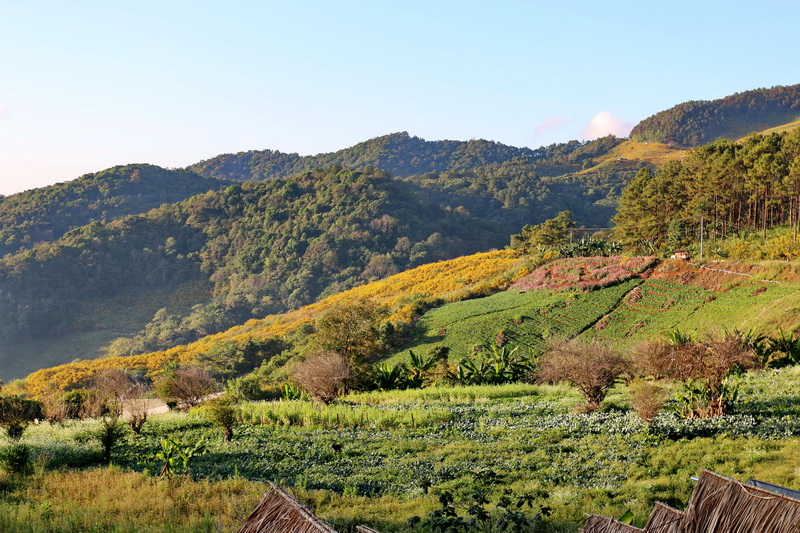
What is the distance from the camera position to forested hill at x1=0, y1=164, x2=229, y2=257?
127750 millimetres

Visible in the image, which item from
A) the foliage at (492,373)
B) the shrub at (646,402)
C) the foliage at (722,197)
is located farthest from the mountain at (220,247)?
the shrub at (646,402)

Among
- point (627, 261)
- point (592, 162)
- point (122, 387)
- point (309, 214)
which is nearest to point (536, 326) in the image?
point (627, 261)

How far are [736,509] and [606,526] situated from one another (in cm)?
101

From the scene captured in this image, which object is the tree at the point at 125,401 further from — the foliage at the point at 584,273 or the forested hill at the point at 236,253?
the forested hill at the point at 236,253

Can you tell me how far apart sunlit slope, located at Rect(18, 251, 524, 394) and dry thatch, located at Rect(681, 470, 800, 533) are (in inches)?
1564

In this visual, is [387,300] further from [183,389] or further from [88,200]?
[88,200]

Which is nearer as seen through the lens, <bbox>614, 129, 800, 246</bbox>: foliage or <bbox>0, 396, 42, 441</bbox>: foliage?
<bbox>0, 396, 42, 441</bbox>: foliage

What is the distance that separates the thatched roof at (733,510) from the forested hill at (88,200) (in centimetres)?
13906

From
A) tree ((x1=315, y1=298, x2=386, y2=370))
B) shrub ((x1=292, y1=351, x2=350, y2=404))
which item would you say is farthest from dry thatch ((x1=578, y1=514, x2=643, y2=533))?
tree ((x1=315, y1=298, x2=386, y2=370))

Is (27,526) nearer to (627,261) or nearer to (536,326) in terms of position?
(536,326)

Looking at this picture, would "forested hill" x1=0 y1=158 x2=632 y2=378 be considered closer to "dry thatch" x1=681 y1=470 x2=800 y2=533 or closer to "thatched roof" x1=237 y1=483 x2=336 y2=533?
"thatched roof" x1=237 y1=483 x2=336 y2=533

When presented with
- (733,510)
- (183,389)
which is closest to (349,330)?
(183,389)

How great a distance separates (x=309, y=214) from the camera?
12125 cm

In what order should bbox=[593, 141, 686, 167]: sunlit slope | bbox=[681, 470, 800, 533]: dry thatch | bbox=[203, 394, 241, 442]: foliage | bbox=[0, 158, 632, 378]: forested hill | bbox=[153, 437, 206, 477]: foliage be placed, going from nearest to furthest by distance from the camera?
bbox=[681, 470, 800, 533]: dry thatch → bbox=[153, 437, 206, 477]: foliage → bbox=[203, 394, 241, 442]: foliage → bbox=[0, 158, 632, 378]: forested hill → bbox=[593, 141, 686, 167]: sunlit slope
